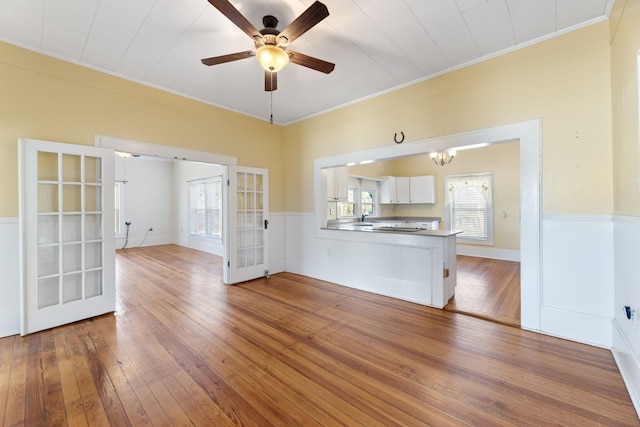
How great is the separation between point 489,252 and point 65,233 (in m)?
7.44

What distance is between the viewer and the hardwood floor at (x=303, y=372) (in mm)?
1548

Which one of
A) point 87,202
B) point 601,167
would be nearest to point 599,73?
point 601,167

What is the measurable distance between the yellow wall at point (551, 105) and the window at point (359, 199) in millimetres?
3347

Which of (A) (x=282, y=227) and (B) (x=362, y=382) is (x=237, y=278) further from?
(B) (x=362, y=382)

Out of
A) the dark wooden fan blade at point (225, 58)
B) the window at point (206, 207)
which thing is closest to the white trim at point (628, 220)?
the dark wooden fan blade at point (225, 58)

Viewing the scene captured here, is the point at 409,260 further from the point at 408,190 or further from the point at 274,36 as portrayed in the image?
the point at 408,190

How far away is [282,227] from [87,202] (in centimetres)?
283

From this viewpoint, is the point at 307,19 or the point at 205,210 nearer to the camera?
the point at 307,19

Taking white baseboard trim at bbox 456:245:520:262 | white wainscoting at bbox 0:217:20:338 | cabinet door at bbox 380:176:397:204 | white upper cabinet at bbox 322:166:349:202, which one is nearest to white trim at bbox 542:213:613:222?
white upper cabinet at bbox 322:166:349:202

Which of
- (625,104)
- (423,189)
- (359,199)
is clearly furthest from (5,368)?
(423,189)

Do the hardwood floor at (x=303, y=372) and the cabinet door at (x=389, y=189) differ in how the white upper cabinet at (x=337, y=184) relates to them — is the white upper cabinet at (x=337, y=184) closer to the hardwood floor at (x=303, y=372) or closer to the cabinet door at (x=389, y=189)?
the cabinet door at (x=389, y=189)

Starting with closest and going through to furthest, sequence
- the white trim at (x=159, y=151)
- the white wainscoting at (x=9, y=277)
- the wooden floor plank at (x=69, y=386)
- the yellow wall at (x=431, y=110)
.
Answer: the wooden floor plank at (x=69, y=386), the yellow wall at (x=431, y=110), the white wainscoting at (x=9, y=277), the white trim at (x=159, y=151)

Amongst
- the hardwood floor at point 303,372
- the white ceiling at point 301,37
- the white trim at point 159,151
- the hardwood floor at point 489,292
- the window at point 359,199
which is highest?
the white ceiling at point 301,37

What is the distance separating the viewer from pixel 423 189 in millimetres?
6969
